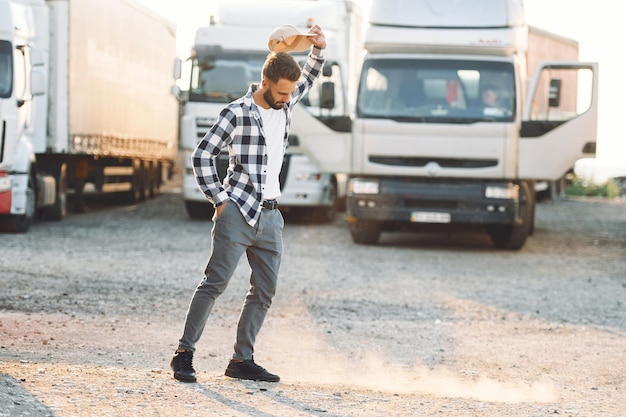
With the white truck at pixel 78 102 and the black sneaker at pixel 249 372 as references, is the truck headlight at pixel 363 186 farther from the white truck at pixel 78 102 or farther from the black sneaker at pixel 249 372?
the black sneaker at pixel 249 372

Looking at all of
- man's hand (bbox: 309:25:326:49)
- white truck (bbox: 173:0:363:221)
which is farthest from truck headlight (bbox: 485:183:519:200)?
man's hand (bbox: 309:25:326:49)

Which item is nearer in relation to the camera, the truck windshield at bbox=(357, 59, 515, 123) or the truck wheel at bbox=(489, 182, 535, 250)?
the truck windshield at bbox=(357, 59, 515, 123)

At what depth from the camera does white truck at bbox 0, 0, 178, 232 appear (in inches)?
668

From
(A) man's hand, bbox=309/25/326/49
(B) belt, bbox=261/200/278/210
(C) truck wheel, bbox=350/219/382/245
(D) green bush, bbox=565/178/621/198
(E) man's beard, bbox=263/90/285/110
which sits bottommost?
(D) green bush, bbox=565/178/621/198

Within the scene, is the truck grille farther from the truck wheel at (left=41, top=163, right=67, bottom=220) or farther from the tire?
the tire

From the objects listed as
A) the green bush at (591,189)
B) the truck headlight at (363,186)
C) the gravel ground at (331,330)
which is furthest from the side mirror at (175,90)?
the green bush at (591,189)

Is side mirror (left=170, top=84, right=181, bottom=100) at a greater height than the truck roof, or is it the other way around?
the truck roof

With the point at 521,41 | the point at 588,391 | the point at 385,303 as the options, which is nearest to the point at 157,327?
the point at 385,303

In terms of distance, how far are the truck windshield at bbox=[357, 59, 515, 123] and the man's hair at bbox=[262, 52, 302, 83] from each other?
9685mm

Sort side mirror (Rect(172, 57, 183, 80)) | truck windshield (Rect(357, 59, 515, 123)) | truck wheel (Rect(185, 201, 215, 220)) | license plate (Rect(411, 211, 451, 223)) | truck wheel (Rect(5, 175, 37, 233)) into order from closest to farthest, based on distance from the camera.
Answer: truck windshield (Rect(357, 59, 515, 123)) < license plate (Rect(411, 211, 451, 223)) < truck wheel (Rect(5, 175, 37, 233)) < side mirror (Rect(172, 57, 183, 80)) < truck wheel (Rect(185, 201, 215, 220))

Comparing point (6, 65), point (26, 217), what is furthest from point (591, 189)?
point (6, 65)

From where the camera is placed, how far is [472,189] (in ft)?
54.0

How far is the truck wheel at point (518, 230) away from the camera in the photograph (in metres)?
16.7

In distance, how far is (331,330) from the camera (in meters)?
9.72
